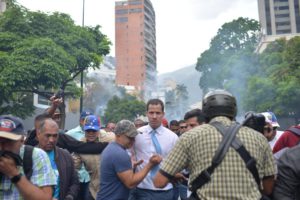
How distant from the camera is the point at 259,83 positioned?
103 ft

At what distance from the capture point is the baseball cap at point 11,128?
81.7 inches

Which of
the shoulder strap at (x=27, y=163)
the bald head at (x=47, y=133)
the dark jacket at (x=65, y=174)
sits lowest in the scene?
the dark jacket at (x=65, y=174)

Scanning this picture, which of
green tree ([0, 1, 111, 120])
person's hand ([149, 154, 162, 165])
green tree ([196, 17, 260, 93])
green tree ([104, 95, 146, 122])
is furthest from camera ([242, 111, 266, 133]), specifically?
green tree ([104, 95, 146, 122])

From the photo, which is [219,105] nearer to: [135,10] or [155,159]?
[155,159]

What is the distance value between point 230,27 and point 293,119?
1644 cm

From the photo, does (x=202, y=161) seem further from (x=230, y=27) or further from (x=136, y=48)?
(x=136, y=48)

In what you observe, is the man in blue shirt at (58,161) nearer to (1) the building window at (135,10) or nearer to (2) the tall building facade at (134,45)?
(2) the tall building facade at (134,45)

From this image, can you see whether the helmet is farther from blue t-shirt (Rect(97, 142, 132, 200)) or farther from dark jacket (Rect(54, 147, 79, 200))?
dark jacket (Rect(54, 147, 79, 200))

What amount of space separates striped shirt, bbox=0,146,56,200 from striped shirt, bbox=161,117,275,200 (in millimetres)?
769

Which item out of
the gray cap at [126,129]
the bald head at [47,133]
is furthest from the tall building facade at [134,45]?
the bald head at [47,133]

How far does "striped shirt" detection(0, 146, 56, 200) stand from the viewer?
84.7 inches

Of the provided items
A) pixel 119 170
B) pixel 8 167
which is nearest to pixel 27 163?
pixel 8 167

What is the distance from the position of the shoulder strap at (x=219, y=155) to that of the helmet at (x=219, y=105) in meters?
0.15

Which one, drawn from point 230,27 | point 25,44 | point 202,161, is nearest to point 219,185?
point 202,161
